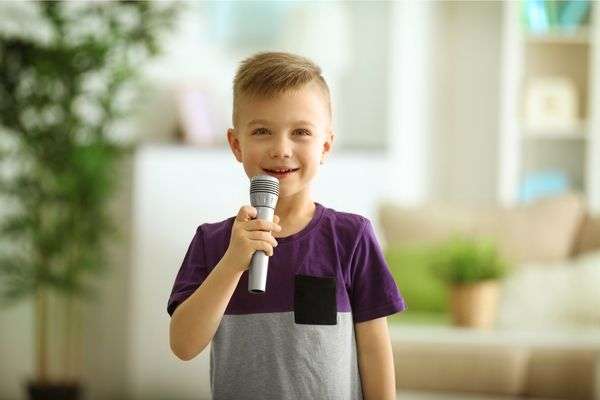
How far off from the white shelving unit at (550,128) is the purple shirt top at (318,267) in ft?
12.9

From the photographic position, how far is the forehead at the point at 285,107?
140 centimetres

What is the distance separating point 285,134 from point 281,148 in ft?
0.08

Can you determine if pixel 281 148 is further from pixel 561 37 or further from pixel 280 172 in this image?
pixel 561 37

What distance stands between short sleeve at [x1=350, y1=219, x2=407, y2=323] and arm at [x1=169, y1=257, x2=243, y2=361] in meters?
0.18

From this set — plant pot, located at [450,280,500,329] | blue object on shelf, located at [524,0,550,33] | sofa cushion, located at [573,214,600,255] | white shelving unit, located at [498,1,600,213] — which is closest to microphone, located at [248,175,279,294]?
plant pot, located at [450,280,500,329]

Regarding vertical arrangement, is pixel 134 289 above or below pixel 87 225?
below

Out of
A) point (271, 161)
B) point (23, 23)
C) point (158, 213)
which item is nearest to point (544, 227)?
point (158, 213)

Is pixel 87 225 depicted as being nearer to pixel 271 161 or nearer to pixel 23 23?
pixel 23 23

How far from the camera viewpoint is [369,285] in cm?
142

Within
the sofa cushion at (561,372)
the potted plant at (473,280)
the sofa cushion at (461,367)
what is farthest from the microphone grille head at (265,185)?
the potted plant at (473,280)

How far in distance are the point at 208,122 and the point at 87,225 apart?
759 mm

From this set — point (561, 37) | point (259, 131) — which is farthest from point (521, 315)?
point (259, 131)

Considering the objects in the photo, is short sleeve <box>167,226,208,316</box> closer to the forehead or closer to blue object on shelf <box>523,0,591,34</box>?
the forehead

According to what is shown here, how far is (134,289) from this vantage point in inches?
169
